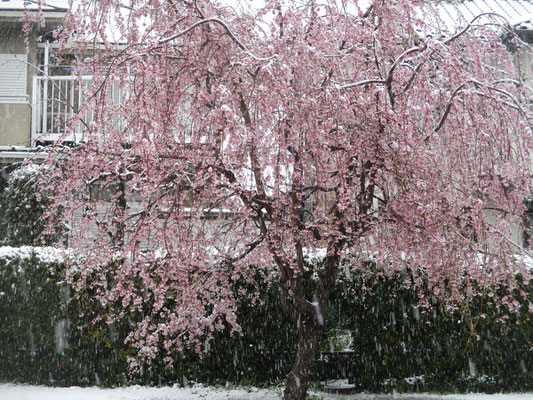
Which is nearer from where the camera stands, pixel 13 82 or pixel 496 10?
pixel 13 82

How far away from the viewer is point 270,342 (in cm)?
736

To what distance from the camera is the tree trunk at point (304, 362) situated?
18.4ft

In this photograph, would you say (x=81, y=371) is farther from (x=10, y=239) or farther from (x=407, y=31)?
(x=407, y=31)

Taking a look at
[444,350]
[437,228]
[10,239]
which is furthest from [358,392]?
[10,239]

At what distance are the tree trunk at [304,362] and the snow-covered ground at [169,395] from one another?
1219 millimetres

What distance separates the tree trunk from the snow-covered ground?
1219 millimetres

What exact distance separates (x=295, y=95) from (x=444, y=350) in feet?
15.9

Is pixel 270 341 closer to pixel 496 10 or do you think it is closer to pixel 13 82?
pixel 13 82

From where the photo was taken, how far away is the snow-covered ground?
6754 millimetres

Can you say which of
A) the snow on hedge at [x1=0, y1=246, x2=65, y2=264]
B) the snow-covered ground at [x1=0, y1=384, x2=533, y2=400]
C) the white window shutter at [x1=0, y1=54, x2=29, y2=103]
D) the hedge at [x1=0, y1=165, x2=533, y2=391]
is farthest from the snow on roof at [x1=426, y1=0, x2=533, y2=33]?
the white window shutter at [x1=0, y1=54, x2=29, y2=103]

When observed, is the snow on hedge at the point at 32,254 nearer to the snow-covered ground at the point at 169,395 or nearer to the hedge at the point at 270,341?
the hedge at the point at 270,341

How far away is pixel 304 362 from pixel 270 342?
5.89 ft

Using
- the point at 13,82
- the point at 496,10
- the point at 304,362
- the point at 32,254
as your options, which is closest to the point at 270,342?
the point at 304,362

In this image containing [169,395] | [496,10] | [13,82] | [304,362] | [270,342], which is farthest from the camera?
[496,10]
